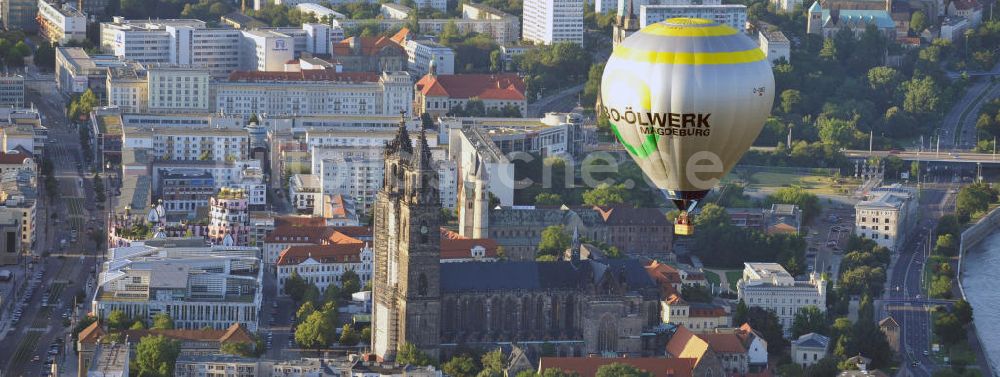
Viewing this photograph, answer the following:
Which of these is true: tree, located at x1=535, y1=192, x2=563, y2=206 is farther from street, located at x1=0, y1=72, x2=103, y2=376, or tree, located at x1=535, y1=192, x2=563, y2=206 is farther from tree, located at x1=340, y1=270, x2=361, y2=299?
street, located at x1=0, y1=72, x2=103, y2=376

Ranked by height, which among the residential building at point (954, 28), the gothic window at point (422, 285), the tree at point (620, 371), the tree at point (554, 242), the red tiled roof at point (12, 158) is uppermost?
the residential building at point (954, 28)

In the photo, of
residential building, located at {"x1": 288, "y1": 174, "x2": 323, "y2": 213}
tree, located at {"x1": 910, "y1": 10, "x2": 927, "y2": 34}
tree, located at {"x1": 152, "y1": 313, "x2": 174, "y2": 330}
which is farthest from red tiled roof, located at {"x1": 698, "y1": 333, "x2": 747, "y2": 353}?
tree, located at {"x1": 910, "y1": 10, "x2": 927, "y2": 34}

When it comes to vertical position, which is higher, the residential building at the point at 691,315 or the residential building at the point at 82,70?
the residential building at the point at 82,70

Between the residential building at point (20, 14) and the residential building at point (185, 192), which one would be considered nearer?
the residential building at point (185, 192)

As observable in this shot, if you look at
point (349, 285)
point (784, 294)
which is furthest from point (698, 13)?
point (349, 285)

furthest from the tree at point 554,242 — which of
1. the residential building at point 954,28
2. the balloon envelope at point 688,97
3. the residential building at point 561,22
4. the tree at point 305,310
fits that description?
the residential building at point 954,28

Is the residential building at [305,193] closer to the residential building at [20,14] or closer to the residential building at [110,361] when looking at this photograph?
the residential building at [110,361]
